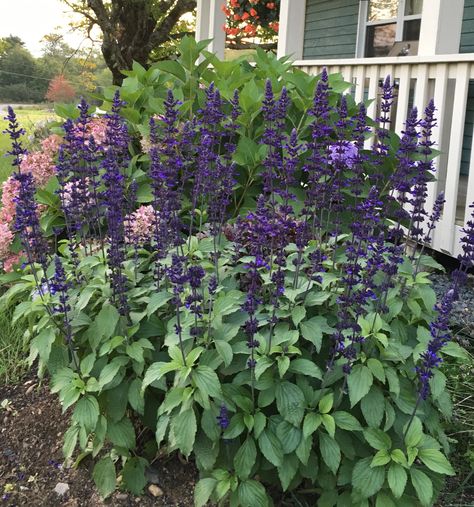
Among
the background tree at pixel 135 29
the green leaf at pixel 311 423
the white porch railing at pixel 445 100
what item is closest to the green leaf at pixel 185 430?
the green leaf at pixel 311 423

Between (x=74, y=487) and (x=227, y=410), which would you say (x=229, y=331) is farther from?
(x=74, y=487)

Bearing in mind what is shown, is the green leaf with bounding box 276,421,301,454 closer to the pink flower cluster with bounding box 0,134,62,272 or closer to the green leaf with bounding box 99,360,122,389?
the green leaf with bounding box 99,360,122,389

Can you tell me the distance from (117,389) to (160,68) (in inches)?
91.0

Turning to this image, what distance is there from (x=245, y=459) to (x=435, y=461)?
0.62 metres

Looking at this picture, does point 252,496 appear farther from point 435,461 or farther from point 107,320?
point 107,320

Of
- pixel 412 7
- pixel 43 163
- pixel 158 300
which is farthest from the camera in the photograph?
pixel 412 7

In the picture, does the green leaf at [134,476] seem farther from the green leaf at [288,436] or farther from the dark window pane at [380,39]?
the dark window pane at [380,39]

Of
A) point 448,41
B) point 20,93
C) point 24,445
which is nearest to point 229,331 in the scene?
point 24,445

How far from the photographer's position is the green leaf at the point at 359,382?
2.01 metres

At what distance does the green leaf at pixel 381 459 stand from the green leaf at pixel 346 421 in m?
0.10

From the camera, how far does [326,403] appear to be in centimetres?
207

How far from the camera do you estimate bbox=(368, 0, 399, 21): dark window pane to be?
859cm

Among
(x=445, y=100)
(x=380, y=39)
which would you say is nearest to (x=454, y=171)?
(x=445, y=100)

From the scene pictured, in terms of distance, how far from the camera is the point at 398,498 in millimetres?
1952
